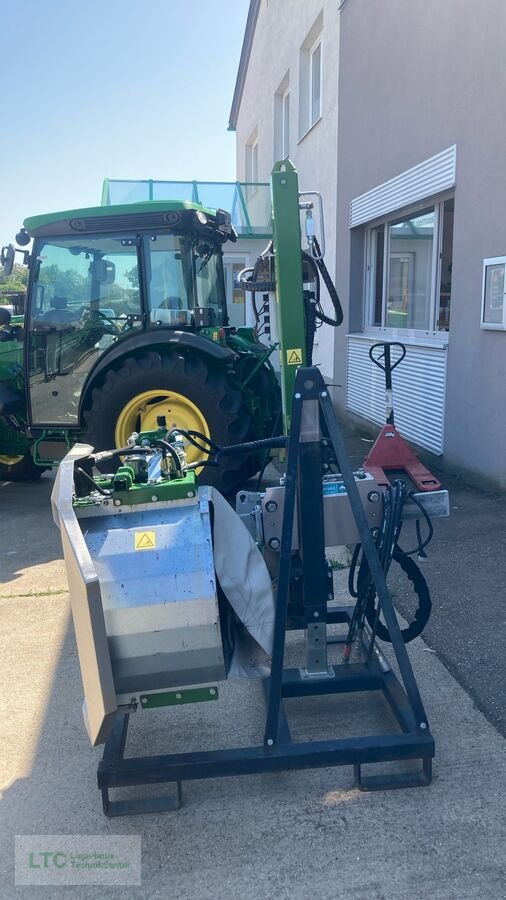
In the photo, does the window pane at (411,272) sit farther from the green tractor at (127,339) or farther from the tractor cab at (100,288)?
the tractor cab at (100,288)

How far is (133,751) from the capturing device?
8.65 feet

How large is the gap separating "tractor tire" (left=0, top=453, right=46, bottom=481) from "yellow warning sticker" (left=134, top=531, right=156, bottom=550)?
476 cm

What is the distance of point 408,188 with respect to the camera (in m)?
7.00

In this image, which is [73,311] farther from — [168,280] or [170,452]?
[170,452]

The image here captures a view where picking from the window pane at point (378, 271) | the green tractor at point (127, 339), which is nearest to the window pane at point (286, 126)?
the window pane at point (378, 271)

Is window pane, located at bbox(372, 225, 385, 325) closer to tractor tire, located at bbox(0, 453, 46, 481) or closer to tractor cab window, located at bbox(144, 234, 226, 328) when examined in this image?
tractor cab window, located at bbox(144, 234, 226, 328)

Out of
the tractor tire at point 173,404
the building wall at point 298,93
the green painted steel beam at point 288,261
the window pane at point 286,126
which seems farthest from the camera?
the window pane at point 286,126

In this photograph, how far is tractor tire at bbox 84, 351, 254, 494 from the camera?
5039mm

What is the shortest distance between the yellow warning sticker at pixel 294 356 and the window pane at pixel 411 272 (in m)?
4.87

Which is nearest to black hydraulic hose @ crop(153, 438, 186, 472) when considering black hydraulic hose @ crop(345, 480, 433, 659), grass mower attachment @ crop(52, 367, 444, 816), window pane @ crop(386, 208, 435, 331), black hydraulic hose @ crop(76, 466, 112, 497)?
grass mower attachment @ crop(52, 367, 444, 816)

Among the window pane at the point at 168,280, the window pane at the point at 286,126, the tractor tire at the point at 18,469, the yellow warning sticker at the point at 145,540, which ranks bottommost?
the tractor tire at the point at 18,469

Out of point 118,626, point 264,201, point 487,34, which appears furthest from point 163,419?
point 264,201

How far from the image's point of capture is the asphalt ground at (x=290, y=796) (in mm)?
2008

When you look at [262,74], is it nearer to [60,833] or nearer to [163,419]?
[163,419]
